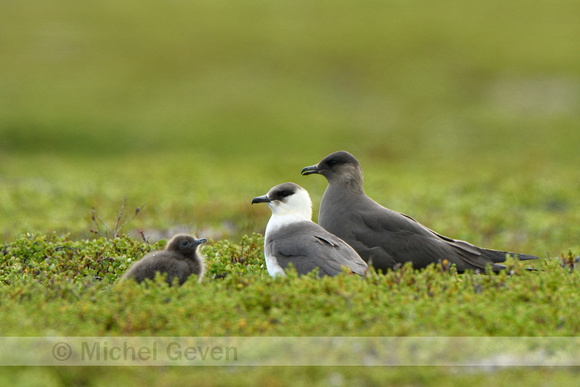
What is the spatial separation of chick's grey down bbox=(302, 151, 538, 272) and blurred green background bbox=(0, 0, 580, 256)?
3.93m

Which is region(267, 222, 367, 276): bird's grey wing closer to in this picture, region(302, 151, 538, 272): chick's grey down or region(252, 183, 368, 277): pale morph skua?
region(252, 183, 368, 277): pale morph skua

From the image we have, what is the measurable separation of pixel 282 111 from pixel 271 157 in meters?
7.03

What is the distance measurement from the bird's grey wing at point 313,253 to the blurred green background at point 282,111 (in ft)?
15.4

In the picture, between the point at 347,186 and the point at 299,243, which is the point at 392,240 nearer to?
the point at 347,186

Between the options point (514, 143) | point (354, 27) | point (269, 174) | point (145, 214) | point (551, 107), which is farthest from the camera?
point (354, 27)

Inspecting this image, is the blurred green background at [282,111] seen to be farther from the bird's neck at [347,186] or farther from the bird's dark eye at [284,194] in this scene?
the bird's dark eye at [284,194]

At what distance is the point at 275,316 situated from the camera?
5.69m

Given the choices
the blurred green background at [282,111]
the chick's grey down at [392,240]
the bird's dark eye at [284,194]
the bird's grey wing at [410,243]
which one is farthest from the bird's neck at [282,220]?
the blurred green background at [282,111]

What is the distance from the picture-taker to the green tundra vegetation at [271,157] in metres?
5.64

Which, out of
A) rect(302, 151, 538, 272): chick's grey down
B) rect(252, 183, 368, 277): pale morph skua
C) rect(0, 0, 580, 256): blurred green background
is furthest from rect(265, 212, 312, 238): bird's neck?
rect(0, 0, 580, 256): blurred green background

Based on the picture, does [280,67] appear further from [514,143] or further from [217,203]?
[217,203]

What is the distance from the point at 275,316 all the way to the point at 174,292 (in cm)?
103

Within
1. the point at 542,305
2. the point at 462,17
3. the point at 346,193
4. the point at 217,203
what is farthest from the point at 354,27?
the point at 542,305

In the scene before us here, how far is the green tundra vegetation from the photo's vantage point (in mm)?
5637
